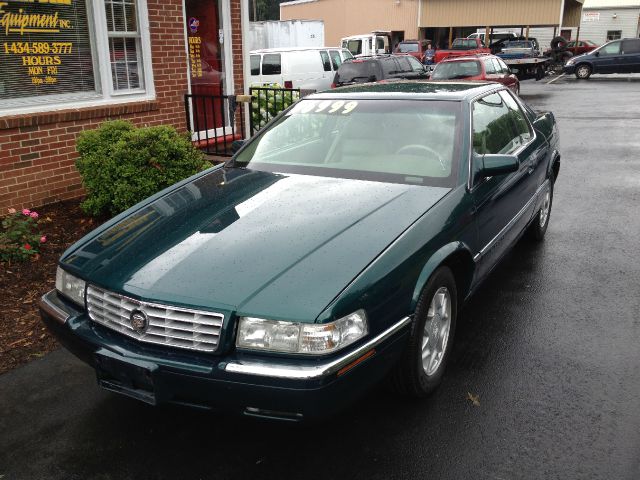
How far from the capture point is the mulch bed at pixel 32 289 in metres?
4.04

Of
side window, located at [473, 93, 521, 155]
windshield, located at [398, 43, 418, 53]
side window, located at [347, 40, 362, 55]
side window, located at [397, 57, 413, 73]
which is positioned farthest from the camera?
windshield, located at [398, 43, 418, 53]

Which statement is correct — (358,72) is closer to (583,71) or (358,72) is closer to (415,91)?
(415,91)

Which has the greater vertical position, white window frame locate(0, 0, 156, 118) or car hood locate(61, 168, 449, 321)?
white window frame locate(0, 0, 156, 118)

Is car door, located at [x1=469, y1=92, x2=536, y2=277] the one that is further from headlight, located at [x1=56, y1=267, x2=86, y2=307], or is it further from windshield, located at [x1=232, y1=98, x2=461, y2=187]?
headlight, located at [x1=56, y1=267, x2=86, y2=307]

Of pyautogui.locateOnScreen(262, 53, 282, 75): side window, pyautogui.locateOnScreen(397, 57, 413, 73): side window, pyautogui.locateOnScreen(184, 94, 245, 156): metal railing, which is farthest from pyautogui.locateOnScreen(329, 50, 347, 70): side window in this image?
pyautogui.locateOnScreen(184, 94, 245, 156): metal railing

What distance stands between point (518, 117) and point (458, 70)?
480 inches

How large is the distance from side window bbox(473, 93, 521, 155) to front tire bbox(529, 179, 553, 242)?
111 centimetres

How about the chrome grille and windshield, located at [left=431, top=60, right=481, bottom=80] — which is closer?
the chrome grille

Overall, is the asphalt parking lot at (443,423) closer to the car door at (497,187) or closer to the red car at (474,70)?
the car door at (497,187)

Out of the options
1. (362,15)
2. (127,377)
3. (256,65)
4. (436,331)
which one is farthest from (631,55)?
(127,377)

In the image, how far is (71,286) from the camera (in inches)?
125

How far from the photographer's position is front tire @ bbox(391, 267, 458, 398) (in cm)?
306

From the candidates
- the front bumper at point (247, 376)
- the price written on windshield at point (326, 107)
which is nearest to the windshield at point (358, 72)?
the price written on windshield at point (326, 107)

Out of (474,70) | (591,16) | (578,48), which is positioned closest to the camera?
(474,70)
